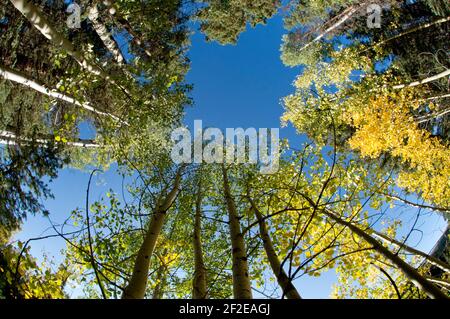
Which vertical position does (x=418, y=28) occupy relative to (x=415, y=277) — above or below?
above

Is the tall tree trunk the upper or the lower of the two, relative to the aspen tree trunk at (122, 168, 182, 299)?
upper

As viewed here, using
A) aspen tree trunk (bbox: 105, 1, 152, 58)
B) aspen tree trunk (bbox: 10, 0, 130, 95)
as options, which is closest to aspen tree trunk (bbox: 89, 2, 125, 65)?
aspen tree trunk (bbox: 105, 1, 152, 58)

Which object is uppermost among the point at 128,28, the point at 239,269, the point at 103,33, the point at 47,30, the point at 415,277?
the point at 128,28

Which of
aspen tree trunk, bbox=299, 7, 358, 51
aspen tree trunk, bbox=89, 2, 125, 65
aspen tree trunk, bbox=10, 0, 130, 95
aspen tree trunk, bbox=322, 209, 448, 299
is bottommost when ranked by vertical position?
aspen tree trunk, bbox=322, 209, 448, 299

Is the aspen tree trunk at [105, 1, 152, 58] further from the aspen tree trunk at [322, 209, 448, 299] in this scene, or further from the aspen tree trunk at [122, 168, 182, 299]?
the aspen tree trunk at [322, 209, 448, 299]

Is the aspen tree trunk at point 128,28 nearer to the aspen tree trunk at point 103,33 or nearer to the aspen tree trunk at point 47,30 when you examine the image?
the aspen tree trunk at point 103,33

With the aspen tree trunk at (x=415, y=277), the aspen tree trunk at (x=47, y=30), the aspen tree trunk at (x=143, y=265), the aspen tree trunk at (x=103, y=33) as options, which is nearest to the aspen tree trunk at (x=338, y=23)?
the aspen tree trunk at (x=103, y=33)

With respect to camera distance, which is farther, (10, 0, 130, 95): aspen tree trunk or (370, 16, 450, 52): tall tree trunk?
(370, 16, 450, 52): tall tree trunk

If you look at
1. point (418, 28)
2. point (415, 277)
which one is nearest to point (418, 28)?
point (418, 28)

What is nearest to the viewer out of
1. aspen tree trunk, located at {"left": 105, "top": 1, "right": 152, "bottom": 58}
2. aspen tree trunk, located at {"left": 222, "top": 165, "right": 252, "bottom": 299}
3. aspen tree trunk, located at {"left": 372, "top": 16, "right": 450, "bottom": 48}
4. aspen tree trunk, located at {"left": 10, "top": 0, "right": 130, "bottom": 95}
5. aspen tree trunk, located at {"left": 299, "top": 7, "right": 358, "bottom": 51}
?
aspen tree trunk, located at {"left": 222, "top": 165, "right": 252, "bottom": 299}

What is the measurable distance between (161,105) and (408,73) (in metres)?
→ 9.51

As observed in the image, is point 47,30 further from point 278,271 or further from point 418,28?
point 418,28

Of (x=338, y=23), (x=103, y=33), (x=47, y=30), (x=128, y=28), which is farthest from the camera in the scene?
(x=338, y=23)

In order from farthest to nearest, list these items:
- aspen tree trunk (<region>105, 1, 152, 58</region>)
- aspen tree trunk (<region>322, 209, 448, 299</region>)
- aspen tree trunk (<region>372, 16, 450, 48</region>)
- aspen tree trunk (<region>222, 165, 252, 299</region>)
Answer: aspen tree trunk (<region>372, 16, 450, 48</region>)
aspen tree trunk (<region>105, 1, 152, 58</region>)
aspen tree trunk (<region>222, 165, 252, 299</region>)
aspen tree trunk (<region>322, 209, 448, 299</region>)
